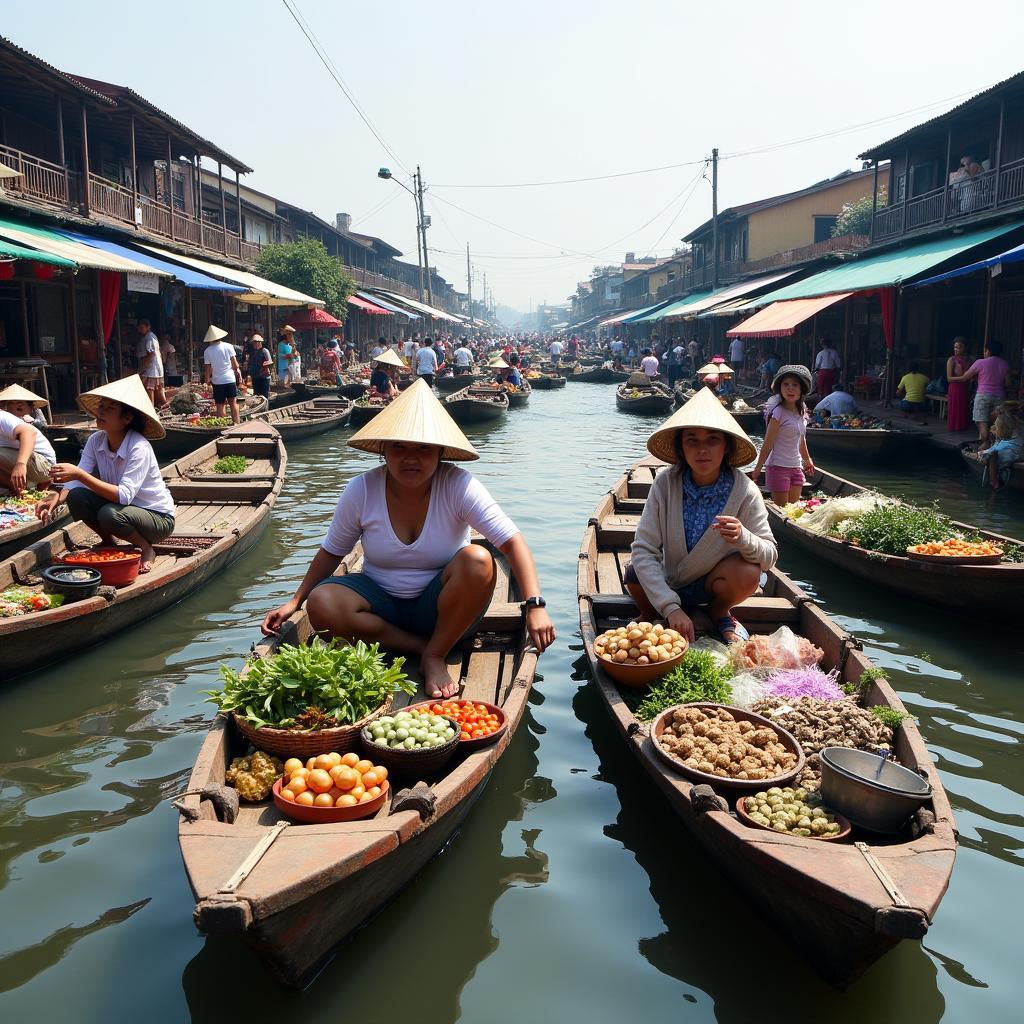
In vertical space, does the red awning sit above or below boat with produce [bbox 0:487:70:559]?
above

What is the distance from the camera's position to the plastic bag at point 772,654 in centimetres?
423

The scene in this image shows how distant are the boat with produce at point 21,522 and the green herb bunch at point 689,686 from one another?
494 centimetres

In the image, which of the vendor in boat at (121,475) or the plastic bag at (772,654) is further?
the vendor in boat at (121,475)

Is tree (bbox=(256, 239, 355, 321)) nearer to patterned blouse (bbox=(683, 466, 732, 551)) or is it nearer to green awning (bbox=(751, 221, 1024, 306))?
green awning (bbox=(751, 221, 1024, 306))

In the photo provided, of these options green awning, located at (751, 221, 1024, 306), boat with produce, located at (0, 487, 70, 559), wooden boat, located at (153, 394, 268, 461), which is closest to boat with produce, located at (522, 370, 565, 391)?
green awning, located at (751, 221, 1024, 306)

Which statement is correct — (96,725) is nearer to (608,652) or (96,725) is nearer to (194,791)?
(194,791)

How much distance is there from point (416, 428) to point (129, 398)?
2.55 m

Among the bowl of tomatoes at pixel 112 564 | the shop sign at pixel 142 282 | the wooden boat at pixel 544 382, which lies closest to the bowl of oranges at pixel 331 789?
the bowl of tomatoes at pixel 112 564

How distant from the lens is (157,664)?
5.57 m

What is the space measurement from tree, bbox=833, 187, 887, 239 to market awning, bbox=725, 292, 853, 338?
34.7 feet

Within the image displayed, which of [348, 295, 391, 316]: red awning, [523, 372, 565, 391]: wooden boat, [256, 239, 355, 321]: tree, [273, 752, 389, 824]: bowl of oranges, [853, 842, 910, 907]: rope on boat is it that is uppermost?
[256, 239, 355, 321]: tree

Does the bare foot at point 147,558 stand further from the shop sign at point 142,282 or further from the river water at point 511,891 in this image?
the shop sign at point 142,282

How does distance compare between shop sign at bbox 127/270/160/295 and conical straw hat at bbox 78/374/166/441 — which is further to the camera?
shop sign at bbox 127/270/160/295

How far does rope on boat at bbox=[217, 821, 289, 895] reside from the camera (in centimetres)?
233
